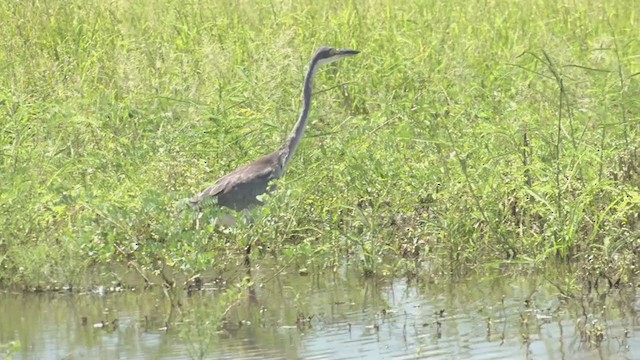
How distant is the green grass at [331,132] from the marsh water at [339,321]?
0.20 meters

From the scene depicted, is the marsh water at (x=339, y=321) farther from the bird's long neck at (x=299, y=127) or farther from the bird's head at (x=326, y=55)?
the bird's head at (x=326, y=55)

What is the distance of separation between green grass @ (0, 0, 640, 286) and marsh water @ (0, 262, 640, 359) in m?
0.20

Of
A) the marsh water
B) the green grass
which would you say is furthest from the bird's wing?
the marsh water

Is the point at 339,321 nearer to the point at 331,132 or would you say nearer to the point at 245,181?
the point at 245,181

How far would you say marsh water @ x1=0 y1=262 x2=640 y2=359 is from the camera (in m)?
6.32

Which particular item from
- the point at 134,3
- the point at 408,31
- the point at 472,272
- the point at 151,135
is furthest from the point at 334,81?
the point at 472,272

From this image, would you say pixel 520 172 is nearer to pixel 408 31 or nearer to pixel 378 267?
pixel 378 267

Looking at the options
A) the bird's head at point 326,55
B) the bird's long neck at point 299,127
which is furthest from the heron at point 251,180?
the bird's head at point 326,55

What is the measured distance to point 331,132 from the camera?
9.66m

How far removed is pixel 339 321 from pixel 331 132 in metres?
2.84

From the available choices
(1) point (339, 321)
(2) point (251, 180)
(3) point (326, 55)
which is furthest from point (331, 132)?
(1) point (339, 321)

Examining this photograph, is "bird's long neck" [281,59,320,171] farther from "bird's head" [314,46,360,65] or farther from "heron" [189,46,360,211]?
"bird's head" [314,46,360,65]

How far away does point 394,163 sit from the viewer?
29.4 feet

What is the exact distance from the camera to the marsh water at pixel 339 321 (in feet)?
20.7
